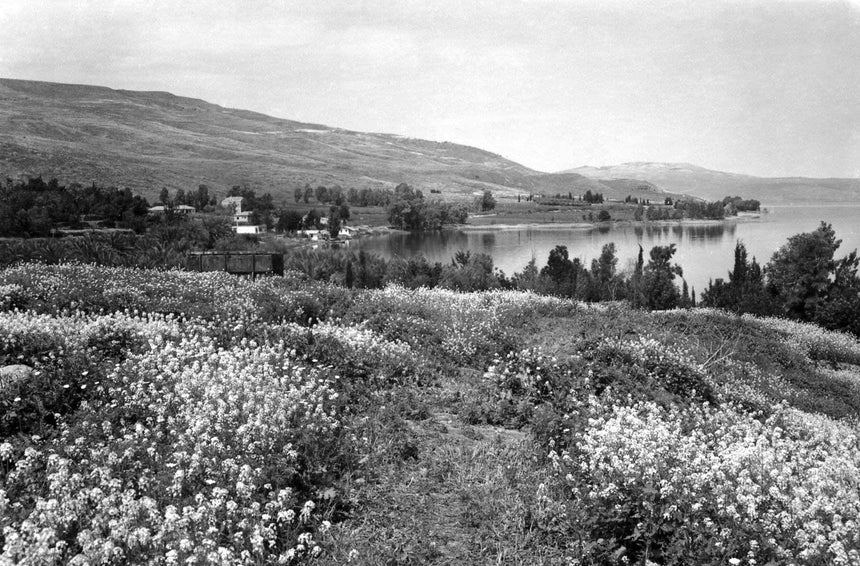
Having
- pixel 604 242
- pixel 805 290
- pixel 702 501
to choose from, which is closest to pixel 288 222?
pixel 604 242

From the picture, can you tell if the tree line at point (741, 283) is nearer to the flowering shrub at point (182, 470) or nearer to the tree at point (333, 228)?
the flowering shrub at point (182, 470)

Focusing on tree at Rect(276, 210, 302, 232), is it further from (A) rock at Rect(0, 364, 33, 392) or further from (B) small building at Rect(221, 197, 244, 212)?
(A) rock at Rect(0, 364, 33, 392)

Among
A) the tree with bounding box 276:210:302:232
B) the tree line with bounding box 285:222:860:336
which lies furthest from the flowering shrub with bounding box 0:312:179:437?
the tree with bounding box 276:210:302:232

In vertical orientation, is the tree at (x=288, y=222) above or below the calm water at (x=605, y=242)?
above

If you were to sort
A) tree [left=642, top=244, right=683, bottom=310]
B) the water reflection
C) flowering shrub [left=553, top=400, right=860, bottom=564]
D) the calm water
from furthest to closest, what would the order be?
1. the water reflection
2. the calm water
3. tree [left=642, top=244, right=683, bottom=310]
4. flowering shrub [left=553, top=400, right=860, bottom=564]

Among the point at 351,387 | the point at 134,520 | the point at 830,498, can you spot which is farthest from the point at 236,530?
the point at 830,498

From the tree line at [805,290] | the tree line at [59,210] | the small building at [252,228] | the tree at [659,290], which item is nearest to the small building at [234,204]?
the small building at [252,228]
